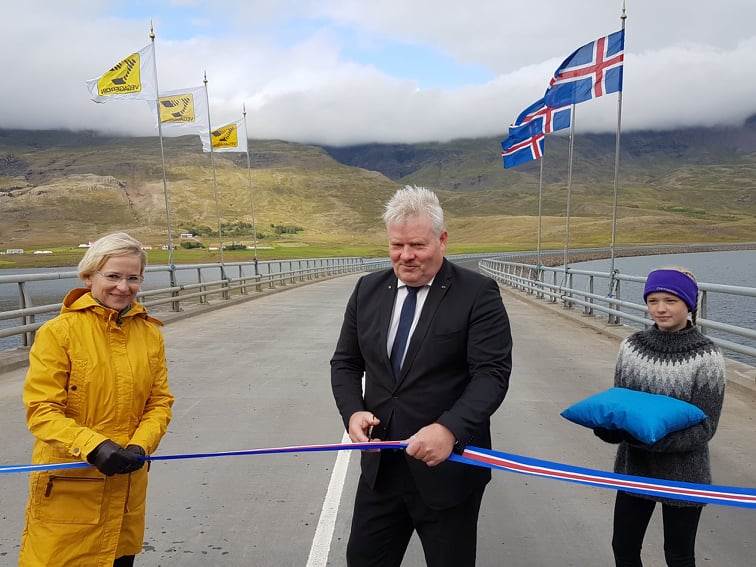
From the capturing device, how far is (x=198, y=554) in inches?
148

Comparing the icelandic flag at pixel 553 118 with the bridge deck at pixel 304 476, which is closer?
the bridge deck at pixel 304 476

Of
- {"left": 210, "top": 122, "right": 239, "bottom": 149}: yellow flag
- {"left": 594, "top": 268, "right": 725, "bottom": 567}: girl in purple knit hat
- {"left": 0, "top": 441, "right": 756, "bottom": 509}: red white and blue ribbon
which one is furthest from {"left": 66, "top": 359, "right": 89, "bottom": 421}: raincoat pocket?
{"left": 210, "top": 122, "right": 239, "bottom": 149}: yellow flag

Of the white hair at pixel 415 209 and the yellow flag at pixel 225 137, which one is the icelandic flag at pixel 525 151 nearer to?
the yellow flag at pixel 225 137

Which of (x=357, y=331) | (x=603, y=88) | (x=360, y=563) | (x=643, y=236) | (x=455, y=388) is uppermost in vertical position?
(x=603, y=88)

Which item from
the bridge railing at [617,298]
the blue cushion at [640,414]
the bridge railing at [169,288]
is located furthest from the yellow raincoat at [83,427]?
the bridge railing at [617,298]

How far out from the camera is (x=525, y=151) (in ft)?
82.1

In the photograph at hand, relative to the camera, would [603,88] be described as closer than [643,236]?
Yes

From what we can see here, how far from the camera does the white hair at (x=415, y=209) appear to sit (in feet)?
8.42

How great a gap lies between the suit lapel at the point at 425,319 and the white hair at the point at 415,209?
217mm

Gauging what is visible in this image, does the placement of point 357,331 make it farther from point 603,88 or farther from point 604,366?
point 603,88

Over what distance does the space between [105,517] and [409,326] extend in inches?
58.5

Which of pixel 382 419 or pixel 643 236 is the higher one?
pixel 382 419

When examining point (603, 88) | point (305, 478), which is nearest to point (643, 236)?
point (603, 88)

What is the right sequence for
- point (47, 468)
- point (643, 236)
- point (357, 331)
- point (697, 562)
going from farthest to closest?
1. point (643, 236)
2. point (697, 562)
3. point (357, 331)
4. point (47, 468)
